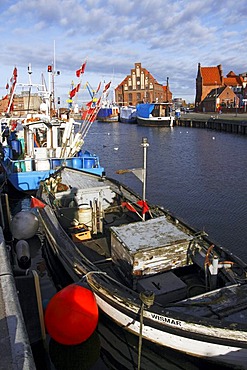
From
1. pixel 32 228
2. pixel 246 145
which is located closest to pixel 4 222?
pixel 32 228

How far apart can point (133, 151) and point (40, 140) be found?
63.3 ft

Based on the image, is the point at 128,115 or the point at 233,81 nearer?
the point at 128,115

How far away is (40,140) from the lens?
63.8 ft

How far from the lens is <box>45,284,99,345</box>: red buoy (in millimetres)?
5570

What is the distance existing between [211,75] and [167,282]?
9976cm

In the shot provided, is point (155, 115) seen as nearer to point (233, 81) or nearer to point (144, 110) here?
point (144, 110)

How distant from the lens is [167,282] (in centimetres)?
661

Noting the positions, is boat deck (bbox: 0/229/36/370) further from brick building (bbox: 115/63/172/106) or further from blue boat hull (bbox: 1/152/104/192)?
brick building (bbox: 115/63/172/106)

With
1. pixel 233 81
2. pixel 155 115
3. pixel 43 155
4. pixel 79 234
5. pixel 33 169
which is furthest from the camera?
pixel 233 81

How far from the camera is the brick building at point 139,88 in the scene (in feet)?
340

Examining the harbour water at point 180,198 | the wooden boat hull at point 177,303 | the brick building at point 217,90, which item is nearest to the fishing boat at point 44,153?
the harbour water at point 180,198

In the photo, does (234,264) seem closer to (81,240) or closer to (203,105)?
(81,240)

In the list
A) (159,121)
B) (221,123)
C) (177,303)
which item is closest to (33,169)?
(177,303)

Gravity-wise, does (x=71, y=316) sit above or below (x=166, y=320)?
below
